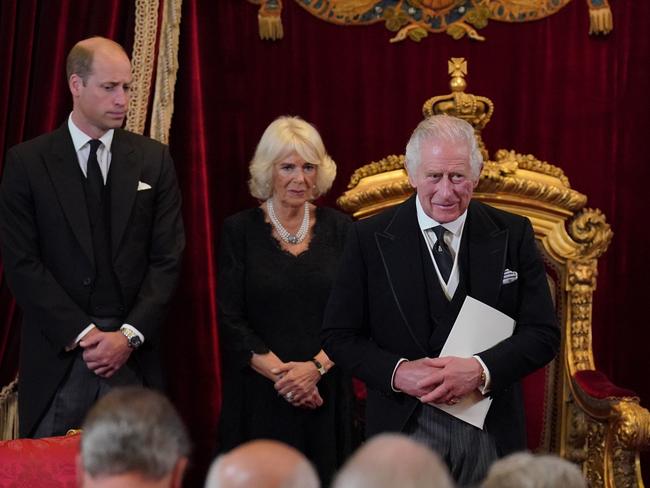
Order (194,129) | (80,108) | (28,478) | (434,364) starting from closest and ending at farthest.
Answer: (28,478) < (434,364) < (80,108) < (194,129)

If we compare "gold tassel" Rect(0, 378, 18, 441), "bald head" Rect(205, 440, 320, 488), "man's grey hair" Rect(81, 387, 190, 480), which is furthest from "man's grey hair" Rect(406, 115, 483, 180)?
"gold tassel" Rect(0, 378, 18, 441)

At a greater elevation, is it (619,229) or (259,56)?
(259,56)

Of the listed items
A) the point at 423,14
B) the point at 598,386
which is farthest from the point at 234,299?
the point at 423,14

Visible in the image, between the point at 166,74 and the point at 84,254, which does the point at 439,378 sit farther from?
the point at 166,74

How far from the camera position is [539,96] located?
4328 mm

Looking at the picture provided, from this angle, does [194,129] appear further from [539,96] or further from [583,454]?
[583,454]

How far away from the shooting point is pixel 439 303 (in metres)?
2.90

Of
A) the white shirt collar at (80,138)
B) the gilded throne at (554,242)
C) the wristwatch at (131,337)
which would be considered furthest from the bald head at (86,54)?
the gilded throne at (554,242)

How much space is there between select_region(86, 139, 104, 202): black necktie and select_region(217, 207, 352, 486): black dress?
480mm

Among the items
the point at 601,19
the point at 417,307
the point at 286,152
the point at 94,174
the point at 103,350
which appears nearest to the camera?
the point at 417,307

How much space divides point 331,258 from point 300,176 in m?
0.29

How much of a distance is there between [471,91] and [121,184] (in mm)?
1423

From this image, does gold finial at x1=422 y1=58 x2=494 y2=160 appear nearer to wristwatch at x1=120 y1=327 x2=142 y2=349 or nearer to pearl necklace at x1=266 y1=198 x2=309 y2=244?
pearl necklace at x1=266 y1=198 x2=309 y2=244

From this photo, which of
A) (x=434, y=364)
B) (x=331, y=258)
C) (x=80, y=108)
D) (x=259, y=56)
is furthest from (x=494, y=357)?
(x=259, y=56)
